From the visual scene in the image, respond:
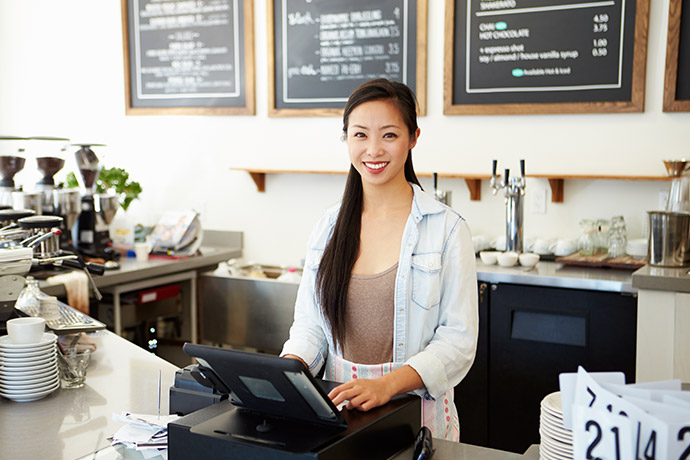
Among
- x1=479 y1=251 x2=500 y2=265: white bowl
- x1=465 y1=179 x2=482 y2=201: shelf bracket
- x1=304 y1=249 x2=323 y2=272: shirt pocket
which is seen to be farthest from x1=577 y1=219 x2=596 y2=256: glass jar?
x1=304 y1=249 x2=323 y2=272: shirt pocket

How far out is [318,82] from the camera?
3838mm

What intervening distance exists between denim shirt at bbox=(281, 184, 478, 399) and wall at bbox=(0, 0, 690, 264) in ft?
5.53

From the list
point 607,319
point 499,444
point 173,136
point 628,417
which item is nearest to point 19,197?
point 173,136

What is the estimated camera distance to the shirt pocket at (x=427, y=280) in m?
1.77

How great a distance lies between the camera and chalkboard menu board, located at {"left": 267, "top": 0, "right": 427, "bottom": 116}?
11.7 feet

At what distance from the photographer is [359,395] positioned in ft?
4.45

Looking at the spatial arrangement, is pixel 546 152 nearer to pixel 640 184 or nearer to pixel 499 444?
pixel 640 184

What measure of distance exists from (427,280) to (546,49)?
1.90 metres

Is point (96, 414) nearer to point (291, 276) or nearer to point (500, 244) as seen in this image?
point (291, 276)

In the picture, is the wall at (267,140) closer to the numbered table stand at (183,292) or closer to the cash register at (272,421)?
the numbered table stand at (183,292)

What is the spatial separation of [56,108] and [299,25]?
6.10 ft

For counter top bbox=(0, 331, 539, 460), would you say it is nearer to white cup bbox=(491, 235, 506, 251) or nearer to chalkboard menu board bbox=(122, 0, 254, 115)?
white cup bbox=(491, 235, 506, 251)

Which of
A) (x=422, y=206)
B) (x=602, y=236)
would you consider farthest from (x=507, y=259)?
(x=422, y=206)

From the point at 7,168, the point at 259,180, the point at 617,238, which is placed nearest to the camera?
the point at 617,238
